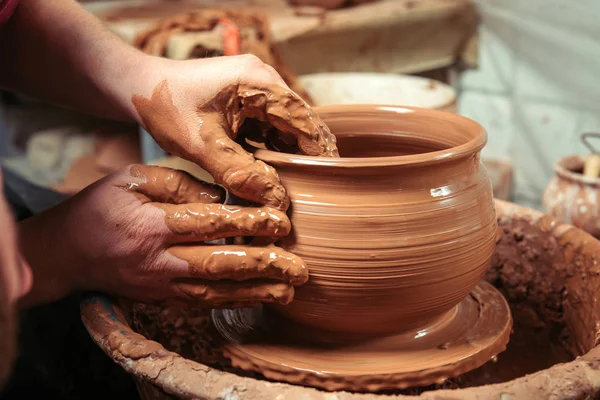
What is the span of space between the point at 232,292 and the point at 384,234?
0.85 ft

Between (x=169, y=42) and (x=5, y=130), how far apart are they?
1.65 m

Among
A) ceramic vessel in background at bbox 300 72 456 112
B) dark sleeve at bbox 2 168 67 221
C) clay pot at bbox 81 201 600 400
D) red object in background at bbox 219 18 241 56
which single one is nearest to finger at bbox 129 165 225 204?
clay pot at bbox 81 201 600 400

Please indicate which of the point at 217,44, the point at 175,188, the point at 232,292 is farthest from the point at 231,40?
the point at 232,292

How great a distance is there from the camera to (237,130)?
1033 mm

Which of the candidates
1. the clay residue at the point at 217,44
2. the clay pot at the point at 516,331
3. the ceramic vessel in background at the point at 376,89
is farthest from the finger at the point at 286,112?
the clay residue at the point at 217,44

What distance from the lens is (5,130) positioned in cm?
363

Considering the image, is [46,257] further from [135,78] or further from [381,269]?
[381,269]

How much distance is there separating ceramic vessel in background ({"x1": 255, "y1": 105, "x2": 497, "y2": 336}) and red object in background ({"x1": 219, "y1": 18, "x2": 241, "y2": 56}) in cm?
159

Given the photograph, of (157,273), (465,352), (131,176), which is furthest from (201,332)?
(465,352)

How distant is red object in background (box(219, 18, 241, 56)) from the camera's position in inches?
98.3

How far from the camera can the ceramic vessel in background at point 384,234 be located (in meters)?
0.94

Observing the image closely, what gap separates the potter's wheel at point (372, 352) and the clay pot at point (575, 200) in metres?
1.15

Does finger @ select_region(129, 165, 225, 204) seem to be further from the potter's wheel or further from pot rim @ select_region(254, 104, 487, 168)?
the potter's wheel

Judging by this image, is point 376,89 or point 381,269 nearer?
point 381,269
